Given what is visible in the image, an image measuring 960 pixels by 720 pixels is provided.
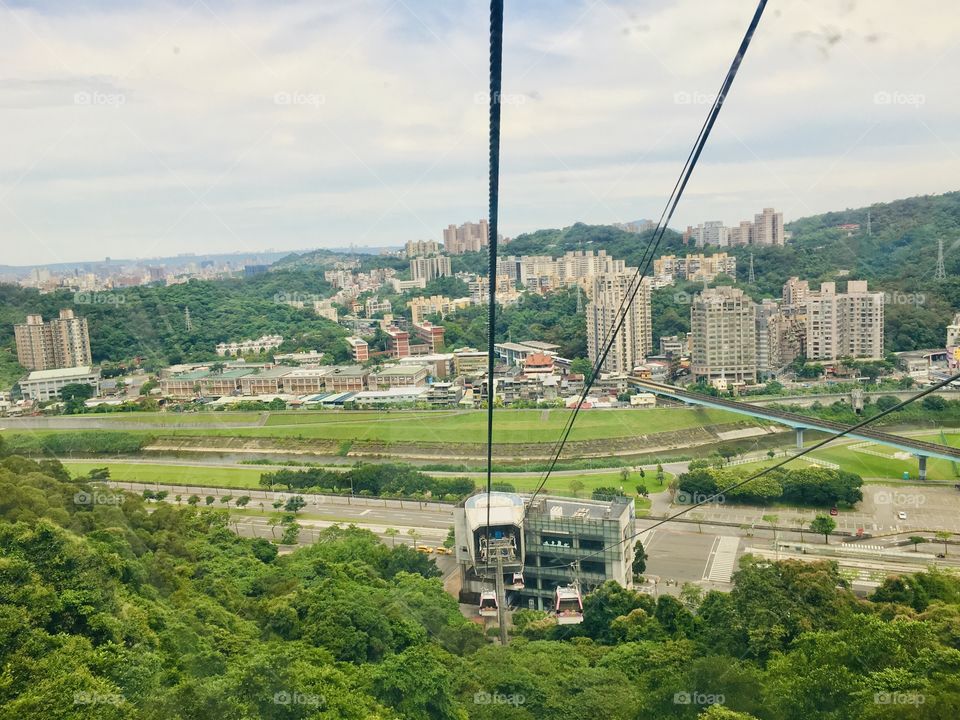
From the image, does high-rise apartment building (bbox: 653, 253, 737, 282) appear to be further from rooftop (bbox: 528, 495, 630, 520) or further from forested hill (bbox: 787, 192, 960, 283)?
rooftop (bbox: 528, 495, 630, 520)

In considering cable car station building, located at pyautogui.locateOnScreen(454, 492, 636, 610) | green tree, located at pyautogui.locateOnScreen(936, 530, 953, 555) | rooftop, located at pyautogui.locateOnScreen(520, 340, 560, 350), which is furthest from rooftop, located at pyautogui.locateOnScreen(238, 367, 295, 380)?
green tree, located at pyautogui.locateOnScreen(936, 530, 953, 555)

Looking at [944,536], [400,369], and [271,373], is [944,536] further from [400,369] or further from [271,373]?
[271,373]

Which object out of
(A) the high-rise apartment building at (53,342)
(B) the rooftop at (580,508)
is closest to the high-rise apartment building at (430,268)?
(A) the high-rise apartment building at (53,342)

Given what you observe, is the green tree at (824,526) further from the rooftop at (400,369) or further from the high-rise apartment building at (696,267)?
the high-rise apartment building at (696,267)

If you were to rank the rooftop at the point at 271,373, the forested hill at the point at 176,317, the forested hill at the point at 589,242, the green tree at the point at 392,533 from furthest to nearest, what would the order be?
the forested hill at the point at 589,242 → the rooftop at the point at 271,373 → the forested hill at the point at 176,317 → the green tree at the point at 392,533

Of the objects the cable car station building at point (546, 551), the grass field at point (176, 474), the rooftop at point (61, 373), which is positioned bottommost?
the grass field at point (176, 474)

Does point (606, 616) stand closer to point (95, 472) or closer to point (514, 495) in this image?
point (514, 495)
